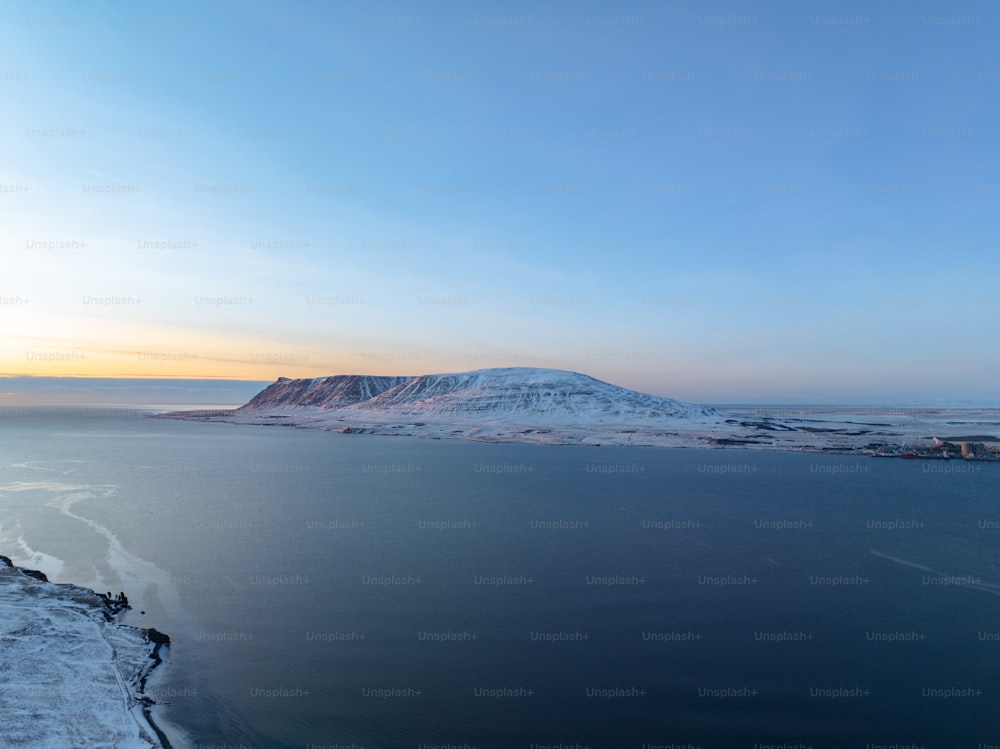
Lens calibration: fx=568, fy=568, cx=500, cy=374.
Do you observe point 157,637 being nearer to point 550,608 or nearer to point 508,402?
point 550,608

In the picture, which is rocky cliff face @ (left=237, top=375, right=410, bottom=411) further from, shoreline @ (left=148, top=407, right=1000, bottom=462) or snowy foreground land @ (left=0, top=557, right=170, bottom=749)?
snowy foreground land @ (left=0, top=557, right=170, bottom=749)

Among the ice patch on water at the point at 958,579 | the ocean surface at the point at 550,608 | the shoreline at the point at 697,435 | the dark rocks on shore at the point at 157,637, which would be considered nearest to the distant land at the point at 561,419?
the shoreline at the point at 697,435

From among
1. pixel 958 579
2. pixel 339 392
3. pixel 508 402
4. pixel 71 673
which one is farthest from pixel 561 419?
pixel 71 673

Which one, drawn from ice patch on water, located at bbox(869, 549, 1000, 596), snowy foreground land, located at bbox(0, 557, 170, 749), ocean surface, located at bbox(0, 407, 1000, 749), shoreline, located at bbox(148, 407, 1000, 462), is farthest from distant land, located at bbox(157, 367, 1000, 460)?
snowy foreground land, located at bbox(0, 557, 170, 749)

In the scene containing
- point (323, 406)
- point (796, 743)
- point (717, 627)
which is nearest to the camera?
point (796, 743)

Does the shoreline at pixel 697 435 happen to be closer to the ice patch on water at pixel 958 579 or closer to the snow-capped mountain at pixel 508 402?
the snow-capped mountain at pixel 508 402

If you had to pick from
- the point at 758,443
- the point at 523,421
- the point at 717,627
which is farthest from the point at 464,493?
the point at 523,421

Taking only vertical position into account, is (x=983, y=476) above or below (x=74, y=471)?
above

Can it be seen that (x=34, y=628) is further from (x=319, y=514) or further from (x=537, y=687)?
(x=319, y=514)
